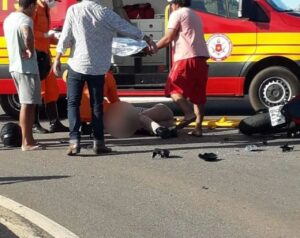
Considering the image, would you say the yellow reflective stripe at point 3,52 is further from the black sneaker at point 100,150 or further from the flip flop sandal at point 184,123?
the black sneaker at point 100,150

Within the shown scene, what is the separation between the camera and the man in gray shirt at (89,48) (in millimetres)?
7812

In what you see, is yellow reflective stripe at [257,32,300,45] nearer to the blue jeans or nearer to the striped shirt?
the striped shirt

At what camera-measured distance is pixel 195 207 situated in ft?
19.6

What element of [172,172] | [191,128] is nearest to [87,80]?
[172,172]

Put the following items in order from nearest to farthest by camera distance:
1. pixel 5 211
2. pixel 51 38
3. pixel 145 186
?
pixel 5 211
pixel 145 186
pixel 51 38

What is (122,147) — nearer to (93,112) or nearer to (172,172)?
(93,112)

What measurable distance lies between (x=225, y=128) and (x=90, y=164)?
2.99 m

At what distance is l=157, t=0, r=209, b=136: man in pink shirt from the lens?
9.02 m

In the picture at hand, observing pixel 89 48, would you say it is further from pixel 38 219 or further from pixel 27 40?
pixel 38 219

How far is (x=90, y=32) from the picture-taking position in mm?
7824

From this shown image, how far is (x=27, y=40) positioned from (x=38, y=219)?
10.3 ft

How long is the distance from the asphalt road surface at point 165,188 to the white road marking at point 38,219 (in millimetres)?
104

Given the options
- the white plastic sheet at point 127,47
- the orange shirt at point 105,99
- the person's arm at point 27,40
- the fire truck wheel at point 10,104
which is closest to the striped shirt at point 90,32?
the person's arm at point 27,40

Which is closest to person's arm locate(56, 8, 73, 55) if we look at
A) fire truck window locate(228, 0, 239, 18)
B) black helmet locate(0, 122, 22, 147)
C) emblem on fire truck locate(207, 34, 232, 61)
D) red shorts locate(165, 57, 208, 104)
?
black helmet locate(0, 122, 22, 147)
